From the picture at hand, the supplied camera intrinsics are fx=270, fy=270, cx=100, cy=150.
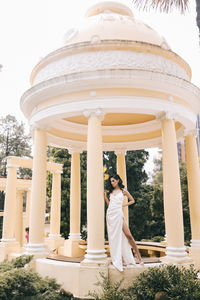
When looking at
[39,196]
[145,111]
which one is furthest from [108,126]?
[39,196]

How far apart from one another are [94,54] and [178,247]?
9396 millimetres

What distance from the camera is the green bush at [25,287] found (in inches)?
339

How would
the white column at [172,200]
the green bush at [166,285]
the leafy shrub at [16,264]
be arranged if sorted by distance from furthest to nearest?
the white column at [172,200]
the leafy shrub at [16,264]
the green bush at [166,285]

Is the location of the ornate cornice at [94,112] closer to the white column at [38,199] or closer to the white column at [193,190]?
the white column at [38,199]

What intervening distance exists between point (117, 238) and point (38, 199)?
4.44 meters

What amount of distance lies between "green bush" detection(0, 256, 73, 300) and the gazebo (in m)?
1.06

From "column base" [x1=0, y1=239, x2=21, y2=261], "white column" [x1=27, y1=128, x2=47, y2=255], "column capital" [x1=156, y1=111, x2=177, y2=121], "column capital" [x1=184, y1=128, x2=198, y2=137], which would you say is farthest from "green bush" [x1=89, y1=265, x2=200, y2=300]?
"column base" [x1=0, y1=239, x2=21, y2=261]

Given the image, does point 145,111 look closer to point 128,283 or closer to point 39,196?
point 39,196

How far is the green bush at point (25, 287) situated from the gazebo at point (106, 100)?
106cm

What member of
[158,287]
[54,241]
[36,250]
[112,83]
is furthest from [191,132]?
[54,241]

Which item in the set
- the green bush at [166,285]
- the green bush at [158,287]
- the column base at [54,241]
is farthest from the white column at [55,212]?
the green bush at [166,285]

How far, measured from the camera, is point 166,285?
8.95 m

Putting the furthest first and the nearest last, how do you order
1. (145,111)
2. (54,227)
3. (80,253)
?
(54,227)
(80,253)
(145,111)

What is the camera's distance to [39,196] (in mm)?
13047
